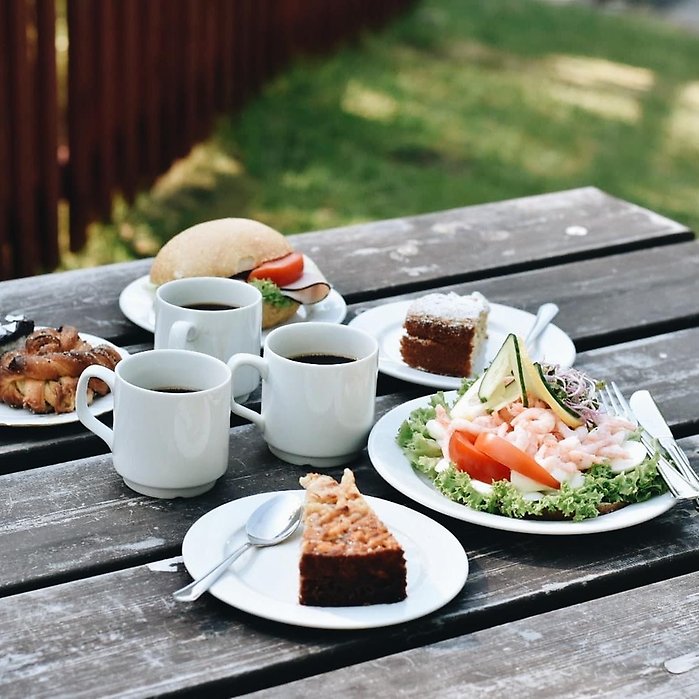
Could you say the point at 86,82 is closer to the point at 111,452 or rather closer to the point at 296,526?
the point at 111,452

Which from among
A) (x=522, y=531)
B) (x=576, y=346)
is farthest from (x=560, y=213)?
(x=522, y=531)

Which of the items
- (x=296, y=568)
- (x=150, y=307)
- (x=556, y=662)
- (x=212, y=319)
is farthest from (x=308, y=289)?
(x=556, y=662)

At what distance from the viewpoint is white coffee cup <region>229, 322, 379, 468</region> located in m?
1.73

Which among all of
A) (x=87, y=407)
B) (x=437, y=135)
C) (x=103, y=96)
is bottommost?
(x=437, y=135)

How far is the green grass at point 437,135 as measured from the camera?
→ 221 inches

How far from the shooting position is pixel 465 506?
1.61 metres

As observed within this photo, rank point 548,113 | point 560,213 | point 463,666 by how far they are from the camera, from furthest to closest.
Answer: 1. point 548,113
2. point 560,213
3. point 463,666

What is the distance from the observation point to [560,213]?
3068 mm

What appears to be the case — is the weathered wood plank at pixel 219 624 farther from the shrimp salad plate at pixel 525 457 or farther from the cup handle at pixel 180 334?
the cup handle at pixel 180 334

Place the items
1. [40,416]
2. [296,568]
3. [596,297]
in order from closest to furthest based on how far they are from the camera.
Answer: [296,568] → [40,416] → [596,297]

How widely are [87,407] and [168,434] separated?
0.66ft

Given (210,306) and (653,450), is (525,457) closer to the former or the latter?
(653,450)

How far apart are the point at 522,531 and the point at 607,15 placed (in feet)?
31.9

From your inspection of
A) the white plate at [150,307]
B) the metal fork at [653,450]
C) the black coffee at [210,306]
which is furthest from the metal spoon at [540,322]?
the black coffee at [210,306]
